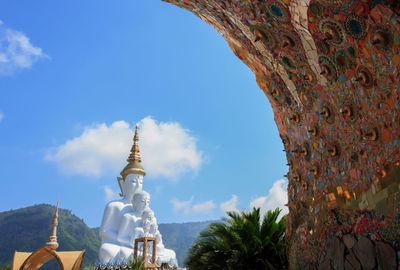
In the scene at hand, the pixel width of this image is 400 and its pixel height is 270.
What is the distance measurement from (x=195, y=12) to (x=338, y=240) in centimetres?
390

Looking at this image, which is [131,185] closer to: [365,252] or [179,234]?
[365,252]

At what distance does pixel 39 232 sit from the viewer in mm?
49562

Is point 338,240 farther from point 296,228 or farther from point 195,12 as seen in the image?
point 195,12

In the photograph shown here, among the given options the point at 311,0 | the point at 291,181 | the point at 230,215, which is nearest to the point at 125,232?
the point at 230,215

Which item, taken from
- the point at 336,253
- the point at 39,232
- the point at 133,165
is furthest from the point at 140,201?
the point at 39,232

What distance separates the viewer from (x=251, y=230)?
25.7 feet

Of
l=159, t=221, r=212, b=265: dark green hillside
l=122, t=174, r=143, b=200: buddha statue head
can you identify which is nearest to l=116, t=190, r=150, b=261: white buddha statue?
l=122, t=174, r=143, b=200: buddha statue head

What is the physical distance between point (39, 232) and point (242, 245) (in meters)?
49.6

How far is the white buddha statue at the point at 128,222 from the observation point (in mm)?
18500

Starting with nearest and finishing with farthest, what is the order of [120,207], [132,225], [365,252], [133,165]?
[365,252], [132,225], [120,207], [133,165]

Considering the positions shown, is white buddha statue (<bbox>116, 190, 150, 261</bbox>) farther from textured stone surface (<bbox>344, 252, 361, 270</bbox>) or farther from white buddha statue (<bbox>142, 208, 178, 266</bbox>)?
textured stone surface (<bbox>344, 252, 361, 270</bbox>)

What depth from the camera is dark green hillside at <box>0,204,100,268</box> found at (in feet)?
151

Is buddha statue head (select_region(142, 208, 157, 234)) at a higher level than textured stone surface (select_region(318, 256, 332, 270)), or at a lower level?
higher

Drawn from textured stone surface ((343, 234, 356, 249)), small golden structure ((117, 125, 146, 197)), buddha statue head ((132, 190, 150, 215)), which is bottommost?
textured stone surface ((343, 234, 356, 249))
